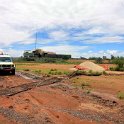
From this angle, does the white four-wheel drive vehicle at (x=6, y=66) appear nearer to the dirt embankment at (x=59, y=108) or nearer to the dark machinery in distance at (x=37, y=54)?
the dirt embankment at (x=59, y=108)

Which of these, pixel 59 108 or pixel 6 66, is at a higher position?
pixel 6 66

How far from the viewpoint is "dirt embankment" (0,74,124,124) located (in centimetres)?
1453

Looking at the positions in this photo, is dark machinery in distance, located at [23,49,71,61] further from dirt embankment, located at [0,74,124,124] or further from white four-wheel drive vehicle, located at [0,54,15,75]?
dirt embankment, located at [0,74,124,124]

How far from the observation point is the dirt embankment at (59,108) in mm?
14531

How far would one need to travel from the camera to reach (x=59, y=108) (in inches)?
674

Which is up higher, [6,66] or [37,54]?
[37,54]

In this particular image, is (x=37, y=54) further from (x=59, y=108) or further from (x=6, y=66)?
(x=59, y=108)

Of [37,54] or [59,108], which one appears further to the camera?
[37,54]

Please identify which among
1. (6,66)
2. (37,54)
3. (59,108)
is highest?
(37,54)

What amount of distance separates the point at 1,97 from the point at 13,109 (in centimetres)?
385

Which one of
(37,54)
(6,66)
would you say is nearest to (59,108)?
(6,66)

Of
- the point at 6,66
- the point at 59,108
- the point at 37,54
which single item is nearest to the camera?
the point at 59,108

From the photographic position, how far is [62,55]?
377 feet

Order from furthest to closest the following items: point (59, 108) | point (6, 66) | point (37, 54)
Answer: point (37, 54), point (6, 66), point (59, 108)
